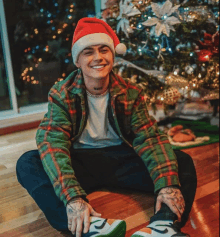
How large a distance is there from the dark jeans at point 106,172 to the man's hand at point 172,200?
2.2 inches

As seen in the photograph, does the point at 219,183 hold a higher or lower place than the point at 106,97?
lower

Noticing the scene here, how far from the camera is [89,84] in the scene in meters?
1.11

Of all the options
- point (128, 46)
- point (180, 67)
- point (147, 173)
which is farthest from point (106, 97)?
point (180, 67)

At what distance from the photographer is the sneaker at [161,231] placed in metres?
0.83

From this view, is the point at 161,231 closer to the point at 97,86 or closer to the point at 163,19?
the point at 97,86

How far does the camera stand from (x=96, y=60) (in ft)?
3.39

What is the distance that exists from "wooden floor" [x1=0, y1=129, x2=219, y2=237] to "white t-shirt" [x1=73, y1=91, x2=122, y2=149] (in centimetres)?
19

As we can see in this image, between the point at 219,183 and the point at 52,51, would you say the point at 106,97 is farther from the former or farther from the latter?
the point at 219,183

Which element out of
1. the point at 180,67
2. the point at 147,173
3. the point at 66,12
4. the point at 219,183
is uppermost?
the point at 66,12

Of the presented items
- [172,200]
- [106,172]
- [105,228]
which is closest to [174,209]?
[172,200]

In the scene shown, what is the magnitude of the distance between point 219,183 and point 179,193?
44 cm

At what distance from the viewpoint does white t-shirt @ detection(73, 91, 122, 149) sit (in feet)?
3.72

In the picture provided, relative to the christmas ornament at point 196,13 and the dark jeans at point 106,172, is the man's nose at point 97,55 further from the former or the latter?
the christmas ornament at point 196,13

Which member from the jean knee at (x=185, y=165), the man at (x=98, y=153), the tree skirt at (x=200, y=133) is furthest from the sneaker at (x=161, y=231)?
the tree skirt at (x=200, y=133)
